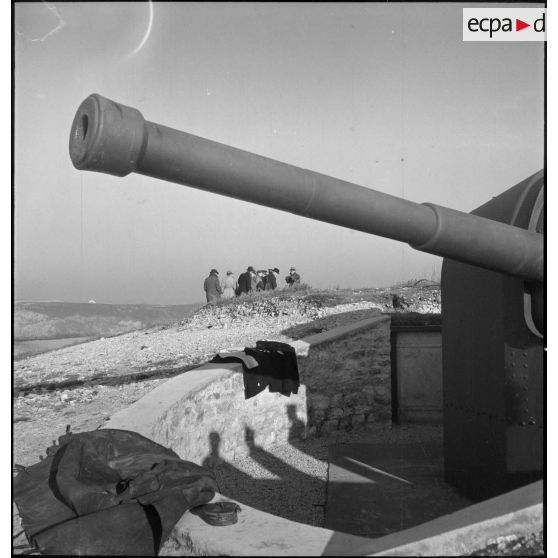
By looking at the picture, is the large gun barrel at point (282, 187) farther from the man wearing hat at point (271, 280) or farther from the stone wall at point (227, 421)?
the man wearing hat at point (271, 280)

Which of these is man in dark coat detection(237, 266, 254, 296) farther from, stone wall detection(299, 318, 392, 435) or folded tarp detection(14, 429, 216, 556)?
folded tarp detection(14, 429, 216, 556)

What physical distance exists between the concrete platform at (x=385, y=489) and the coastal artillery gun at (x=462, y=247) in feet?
1.15

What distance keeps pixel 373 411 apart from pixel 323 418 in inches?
33.8

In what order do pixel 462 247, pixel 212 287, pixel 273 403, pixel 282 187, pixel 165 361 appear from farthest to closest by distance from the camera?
1. pixel 212 287
2. pixel 165 361
3. pixel 273 403
4. pixel 462 247
5. pixel 282 187

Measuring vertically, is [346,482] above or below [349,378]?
below

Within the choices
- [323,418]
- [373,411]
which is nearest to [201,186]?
[323,418]

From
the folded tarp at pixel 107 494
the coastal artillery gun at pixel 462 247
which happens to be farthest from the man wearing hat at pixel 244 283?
the folded tarp at pixel 107 494

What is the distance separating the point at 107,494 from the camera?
2904 millimetres

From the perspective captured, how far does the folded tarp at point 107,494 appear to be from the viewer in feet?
8.63

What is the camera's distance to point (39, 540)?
263 centimetres

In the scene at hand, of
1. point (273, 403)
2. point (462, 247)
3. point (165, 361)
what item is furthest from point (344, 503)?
point (165, 361)

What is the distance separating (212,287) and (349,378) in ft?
34.7

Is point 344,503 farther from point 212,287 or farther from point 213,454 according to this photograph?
point 212,287

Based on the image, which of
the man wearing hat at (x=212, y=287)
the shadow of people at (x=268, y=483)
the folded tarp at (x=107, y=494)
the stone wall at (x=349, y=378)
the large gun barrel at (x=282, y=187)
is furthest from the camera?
the man wearing hat at (x=212, y=287)
